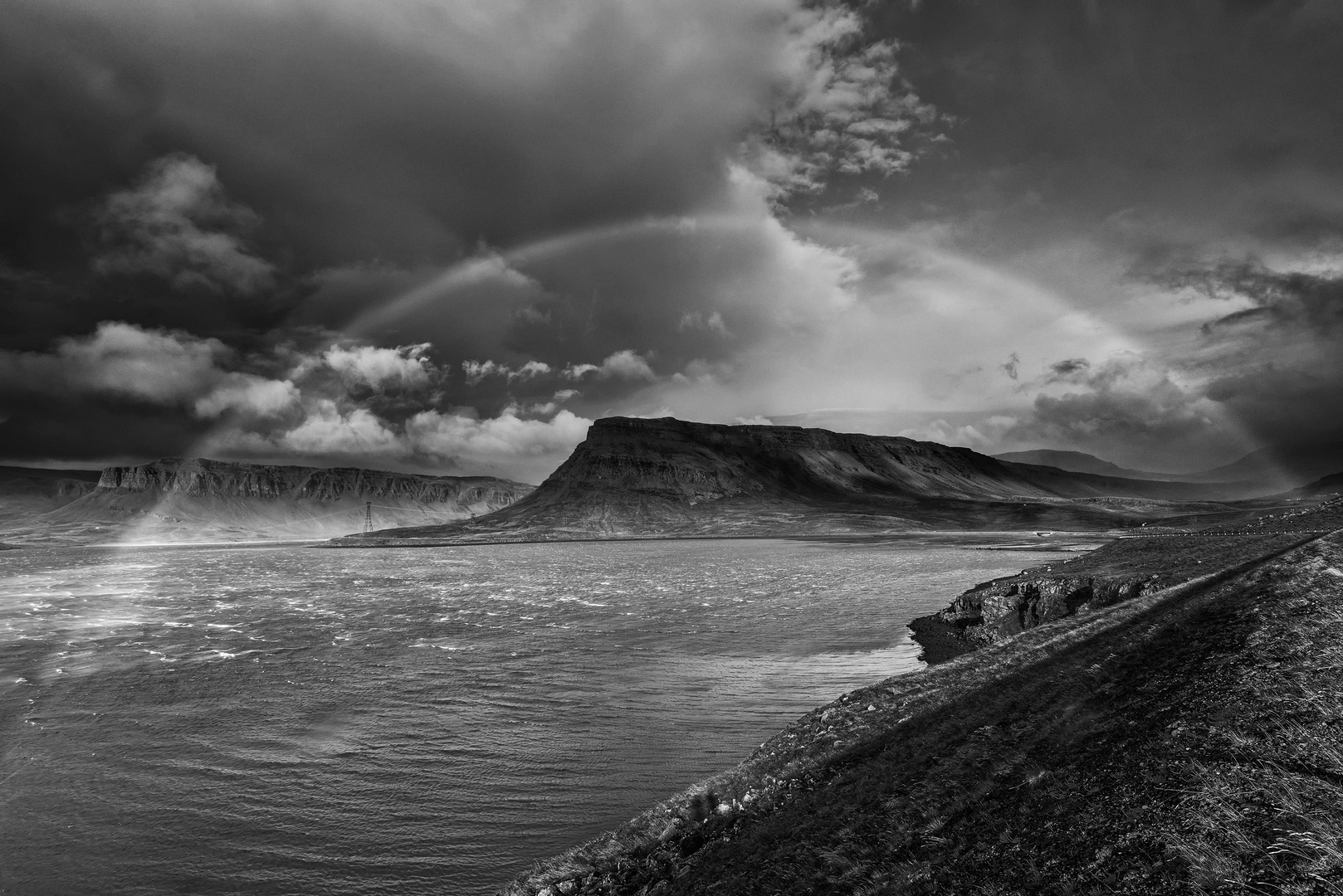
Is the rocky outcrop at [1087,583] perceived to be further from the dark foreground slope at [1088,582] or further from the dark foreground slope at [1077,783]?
the dark foreground slope at [1077,783]

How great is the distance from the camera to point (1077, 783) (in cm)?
925

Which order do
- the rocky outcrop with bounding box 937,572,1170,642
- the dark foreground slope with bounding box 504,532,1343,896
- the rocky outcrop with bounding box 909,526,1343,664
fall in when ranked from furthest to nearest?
the rocky outcrop with bounding box 937,572,1170,642, the rocky outcrop with bounding box 909,526,1343,664, the dark foreground slope with bounding box 504,532,1343,896

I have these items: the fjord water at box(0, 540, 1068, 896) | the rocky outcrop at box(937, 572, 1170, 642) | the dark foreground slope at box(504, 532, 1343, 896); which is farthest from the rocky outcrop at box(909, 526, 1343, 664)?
the dark foreground slope at box(504, 532, 1343, 896)

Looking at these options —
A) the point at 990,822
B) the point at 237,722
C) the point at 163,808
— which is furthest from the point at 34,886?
the point at 990,822

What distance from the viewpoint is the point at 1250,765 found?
326 inches

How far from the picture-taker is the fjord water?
48.0 feet

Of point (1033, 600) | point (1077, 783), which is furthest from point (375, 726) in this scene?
point (1033, 600)

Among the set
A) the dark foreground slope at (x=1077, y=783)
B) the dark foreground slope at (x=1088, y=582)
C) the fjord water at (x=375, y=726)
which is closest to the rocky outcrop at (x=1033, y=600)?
the dark foreground slope at (x=1088, y=582)

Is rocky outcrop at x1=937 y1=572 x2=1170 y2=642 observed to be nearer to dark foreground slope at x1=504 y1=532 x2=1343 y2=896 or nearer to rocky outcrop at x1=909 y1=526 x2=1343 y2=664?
rocky outcrop at x1=909 y1=526 x2=1343 y2=664

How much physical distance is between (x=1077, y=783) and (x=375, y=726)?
20.9 m

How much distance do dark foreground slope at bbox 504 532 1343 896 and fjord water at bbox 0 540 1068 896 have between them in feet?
13.2

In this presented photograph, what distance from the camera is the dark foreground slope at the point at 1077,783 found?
7586 mm

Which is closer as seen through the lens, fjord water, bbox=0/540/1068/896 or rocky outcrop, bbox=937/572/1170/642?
fjord water, bbox=0/540/1068/896

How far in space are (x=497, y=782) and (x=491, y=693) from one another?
9707 mm
